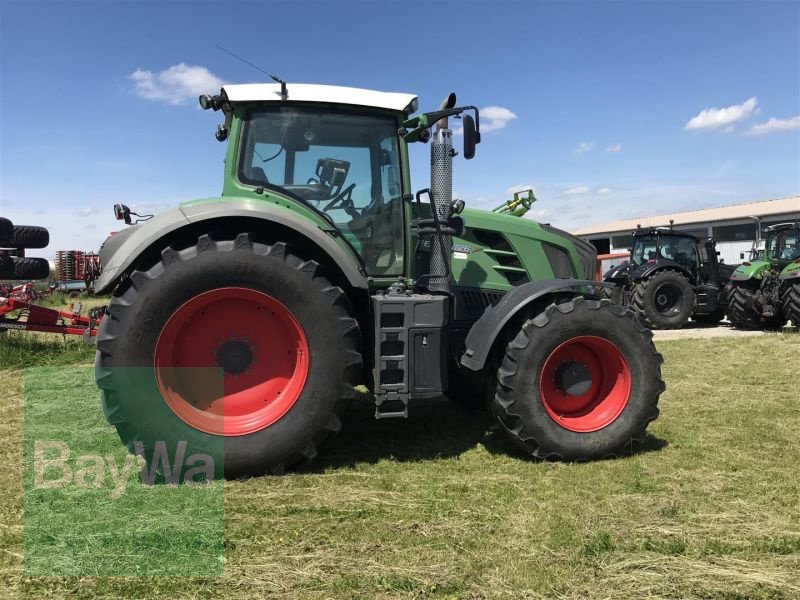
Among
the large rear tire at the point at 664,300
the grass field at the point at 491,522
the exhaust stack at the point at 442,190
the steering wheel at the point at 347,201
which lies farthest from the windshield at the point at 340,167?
the large rear tire at the point at 664,300

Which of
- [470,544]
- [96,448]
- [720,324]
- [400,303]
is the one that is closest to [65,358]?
[96,448]

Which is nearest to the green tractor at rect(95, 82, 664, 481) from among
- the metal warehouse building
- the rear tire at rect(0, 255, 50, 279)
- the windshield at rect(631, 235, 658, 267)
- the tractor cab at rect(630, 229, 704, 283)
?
the rear tire at rect(0, 255, 50, 279)

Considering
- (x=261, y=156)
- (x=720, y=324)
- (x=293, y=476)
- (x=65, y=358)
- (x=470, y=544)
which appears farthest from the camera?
(x=720, y=324)

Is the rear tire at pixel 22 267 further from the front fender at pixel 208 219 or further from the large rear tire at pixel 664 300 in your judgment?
the large rear tire at pixel 664 300

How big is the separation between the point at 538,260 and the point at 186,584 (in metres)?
3.55

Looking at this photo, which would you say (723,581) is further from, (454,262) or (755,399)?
(755,399)

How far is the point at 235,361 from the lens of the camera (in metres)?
3.69

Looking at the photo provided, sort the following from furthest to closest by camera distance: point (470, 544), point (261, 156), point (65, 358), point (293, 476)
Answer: point (65, 358), point (261, 156), point (293, 476), point (470, 544)

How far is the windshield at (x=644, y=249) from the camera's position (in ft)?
45.9

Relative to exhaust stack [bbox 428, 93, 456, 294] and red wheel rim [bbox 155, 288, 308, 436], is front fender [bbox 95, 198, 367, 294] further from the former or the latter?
exhaust stack [bbox 428, 93, 456, 294]

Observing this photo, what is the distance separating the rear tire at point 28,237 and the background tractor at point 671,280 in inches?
407

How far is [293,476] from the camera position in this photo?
3.56m

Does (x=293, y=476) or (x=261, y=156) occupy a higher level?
(x=261, y=156)

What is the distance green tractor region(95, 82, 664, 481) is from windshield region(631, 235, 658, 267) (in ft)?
35.4
